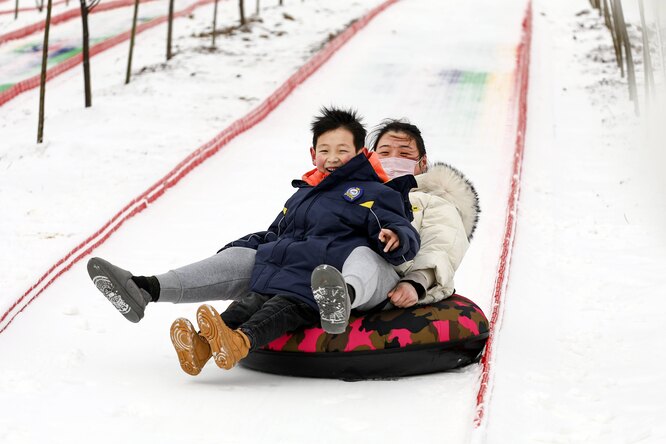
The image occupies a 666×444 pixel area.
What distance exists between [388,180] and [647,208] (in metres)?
3.11

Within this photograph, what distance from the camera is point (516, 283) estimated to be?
4684 mm

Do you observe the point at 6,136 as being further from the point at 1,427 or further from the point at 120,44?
the point at 1,427

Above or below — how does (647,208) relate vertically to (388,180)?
below

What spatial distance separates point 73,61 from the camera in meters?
12.6

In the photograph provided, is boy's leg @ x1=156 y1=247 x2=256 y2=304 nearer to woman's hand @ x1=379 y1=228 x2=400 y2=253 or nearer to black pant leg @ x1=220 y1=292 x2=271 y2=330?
black pant leg @ x1=220 y1=292 x2=271 y2=330

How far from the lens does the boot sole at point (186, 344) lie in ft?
10.0

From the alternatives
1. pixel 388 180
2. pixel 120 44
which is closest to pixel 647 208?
pixel 388 180

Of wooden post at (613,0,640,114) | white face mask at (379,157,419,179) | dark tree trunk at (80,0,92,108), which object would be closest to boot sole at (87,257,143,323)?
white face mask at (379,157,419,179)

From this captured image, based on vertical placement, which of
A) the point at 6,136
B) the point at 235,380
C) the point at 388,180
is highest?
the point at 388,180

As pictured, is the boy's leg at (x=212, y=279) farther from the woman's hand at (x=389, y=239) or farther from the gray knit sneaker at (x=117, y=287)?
the woman's hand at (x=389, y=239)

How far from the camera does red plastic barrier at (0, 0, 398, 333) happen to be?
4.29 m

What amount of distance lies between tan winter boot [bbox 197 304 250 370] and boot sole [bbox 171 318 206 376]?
7cm

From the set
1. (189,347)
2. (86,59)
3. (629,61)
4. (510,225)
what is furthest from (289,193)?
(629,61)

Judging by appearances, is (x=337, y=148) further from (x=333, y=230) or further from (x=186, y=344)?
(x=186, y=344)
